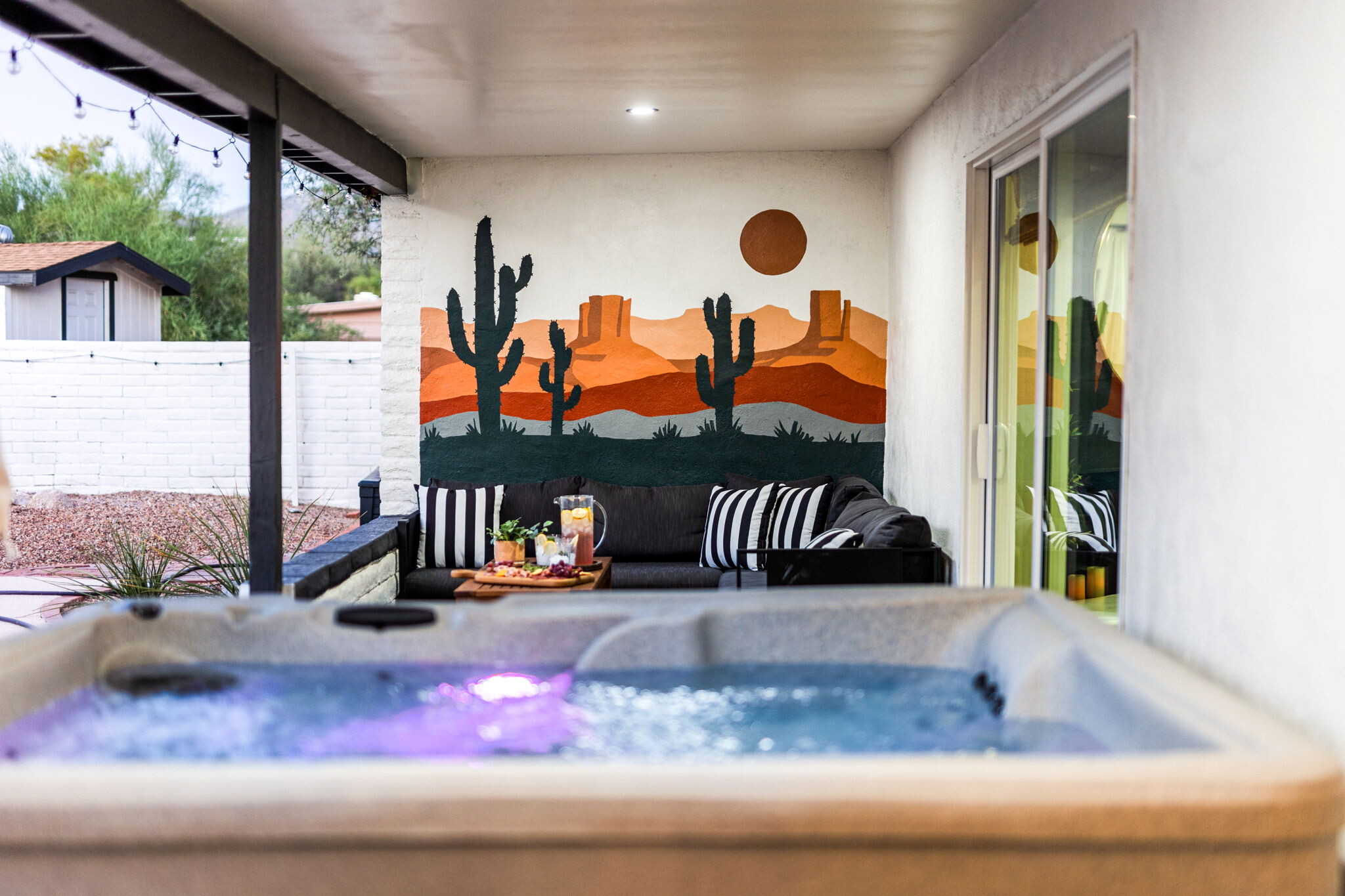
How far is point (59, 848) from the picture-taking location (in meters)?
1.43

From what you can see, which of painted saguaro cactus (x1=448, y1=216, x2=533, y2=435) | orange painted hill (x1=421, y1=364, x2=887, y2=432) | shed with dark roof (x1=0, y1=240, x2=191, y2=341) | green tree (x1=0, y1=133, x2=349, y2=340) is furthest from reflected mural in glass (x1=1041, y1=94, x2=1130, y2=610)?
green tree (x1=0, y1=133, x2=349, y2=340)

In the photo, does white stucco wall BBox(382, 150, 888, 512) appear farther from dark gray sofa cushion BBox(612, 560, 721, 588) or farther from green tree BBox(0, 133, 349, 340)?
green tree BBox(0, 133, 349, 340)

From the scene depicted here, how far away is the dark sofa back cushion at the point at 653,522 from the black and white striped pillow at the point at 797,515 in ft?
1.57

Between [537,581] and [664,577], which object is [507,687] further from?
[664,577]

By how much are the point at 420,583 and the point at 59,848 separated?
12.5ft

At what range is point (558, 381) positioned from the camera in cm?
588

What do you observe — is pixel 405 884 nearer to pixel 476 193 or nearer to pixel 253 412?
pixel 253 412

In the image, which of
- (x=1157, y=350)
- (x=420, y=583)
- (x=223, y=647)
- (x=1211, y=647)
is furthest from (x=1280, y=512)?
(x=420, y=583)

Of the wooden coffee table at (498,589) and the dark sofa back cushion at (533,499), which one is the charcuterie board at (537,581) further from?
the dark sofa back cushion at (533,499)

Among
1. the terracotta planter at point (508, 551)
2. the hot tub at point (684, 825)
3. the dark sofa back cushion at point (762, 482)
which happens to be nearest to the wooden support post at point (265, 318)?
the terracotta planter at point (508, 551)

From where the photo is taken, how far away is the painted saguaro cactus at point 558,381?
586 centimetres

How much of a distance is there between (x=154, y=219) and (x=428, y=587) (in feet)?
46.3

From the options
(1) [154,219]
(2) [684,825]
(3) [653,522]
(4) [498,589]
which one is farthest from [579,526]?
(1) [154,219]

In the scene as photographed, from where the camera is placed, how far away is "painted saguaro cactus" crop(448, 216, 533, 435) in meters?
5.84
